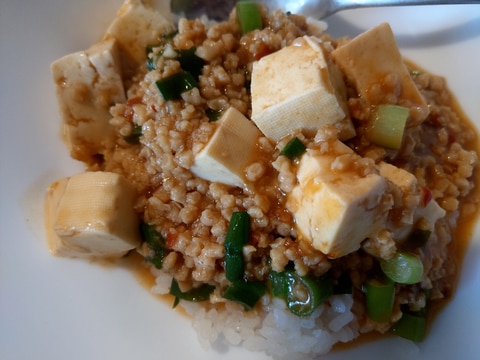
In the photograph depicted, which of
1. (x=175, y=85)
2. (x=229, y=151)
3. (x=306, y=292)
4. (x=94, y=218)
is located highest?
(x=175, y=85)

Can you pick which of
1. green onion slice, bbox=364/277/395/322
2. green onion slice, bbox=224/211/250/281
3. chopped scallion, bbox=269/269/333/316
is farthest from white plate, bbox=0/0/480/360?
green onion slice, bbox=224/211/250/281

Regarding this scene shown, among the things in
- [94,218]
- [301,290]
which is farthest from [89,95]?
[301,290]

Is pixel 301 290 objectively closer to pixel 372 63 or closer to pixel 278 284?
pixel 278 284

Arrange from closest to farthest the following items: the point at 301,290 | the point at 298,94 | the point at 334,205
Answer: the point at 334,205, the point at 298,94, the point at 301,290

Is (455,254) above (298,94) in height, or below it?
below

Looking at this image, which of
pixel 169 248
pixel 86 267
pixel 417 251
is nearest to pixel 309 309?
pixel 417 251

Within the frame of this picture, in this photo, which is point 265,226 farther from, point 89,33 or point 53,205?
point 89,33

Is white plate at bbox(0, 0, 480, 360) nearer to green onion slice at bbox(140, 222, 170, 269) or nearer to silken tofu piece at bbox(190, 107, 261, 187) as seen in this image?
green onion slice at bbox(140, 222, 170, 269)
